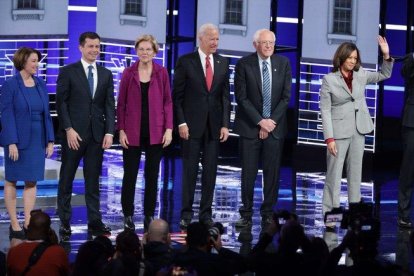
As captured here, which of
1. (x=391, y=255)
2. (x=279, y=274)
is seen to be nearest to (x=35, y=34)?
(x=391, y=255)

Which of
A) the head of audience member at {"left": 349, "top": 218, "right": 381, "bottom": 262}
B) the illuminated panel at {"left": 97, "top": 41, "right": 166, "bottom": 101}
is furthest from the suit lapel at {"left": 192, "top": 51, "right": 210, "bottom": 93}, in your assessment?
the illuminated panel at {"left": 97, "top": 41, "right": 166, "bottom": 101}

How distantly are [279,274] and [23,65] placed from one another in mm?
3332

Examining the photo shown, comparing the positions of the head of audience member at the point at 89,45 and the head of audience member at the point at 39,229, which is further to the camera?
the head of audience member at the point at 89,45

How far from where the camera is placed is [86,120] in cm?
838

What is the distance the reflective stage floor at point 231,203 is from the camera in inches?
321

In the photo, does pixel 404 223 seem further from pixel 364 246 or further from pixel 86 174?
pixel 364 246

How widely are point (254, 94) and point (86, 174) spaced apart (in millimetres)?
1540

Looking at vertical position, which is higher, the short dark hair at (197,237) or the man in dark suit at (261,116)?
the man in dark suit at (261,116)

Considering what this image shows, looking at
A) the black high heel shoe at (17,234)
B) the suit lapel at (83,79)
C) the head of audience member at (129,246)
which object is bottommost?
the black high heel shoe at (17,234)

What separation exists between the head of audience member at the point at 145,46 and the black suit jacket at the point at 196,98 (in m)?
0.40

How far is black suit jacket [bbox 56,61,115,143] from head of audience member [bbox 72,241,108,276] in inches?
113

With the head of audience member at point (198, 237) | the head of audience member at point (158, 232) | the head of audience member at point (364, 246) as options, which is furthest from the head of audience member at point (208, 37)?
the head of audience member at point (364, 246)

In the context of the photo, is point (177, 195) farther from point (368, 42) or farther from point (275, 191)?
point (368, 42)

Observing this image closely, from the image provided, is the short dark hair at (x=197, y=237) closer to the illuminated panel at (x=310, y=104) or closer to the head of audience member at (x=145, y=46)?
the head of audience member at (x=145, y=46)
